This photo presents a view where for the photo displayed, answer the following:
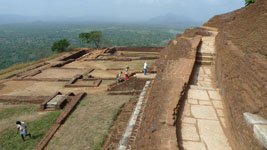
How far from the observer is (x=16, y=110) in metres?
8.33

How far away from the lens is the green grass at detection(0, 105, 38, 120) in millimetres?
7883

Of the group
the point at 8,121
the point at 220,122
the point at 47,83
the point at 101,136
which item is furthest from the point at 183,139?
the point at 47,83

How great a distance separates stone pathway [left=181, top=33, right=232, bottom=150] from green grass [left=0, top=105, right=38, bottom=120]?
766cm

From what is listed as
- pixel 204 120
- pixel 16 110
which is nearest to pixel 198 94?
Result: pixel 204 120

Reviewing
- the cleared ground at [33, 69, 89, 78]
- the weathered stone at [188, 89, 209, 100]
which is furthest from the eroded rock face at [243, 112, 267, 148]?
the cleared ground at [33, 69, 89, 78]

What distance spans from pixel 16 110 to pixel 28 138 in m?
3.06

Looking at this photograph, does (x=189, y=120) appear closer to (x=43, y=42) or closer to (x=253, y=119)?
(x=253, y=119)

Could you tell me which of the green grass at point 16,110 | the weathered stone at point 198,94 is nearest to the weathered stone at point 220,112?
the weathered stone at point 198,94

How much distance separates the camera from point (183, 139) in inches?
121

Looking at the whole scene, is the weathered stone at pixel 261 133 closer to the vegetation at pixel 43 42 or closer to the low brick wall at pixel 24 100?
the low brick wall at pixel 24 100

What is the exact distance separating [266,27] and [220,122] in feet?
9.52

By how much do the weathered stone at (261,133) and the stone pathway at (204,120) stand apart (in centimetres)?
85

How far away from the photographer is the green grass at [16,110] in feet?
25.9

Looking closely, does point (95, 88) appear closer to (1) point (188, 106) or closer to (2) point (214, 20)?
(1) point (188, 106)
